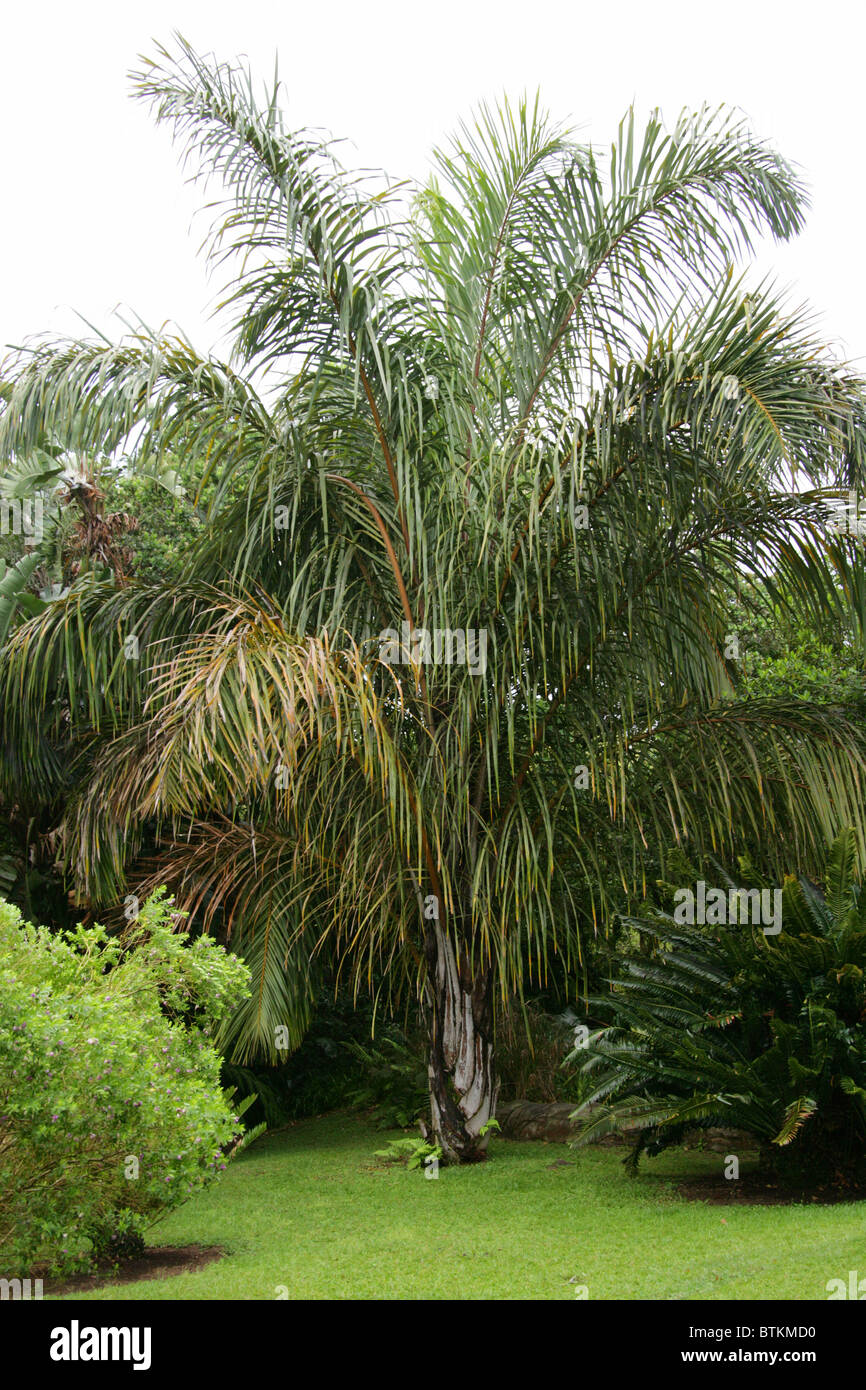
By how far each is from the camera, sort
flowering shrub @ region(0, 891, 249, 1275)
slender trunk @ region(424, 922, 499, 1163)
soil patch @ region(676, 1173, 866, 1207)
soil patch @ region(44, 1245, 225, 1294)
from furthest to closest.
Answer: slender trunk @ region(424, 922, 499, 1163) → soil patch @ region(676, 1173, 866, 1207) → soil patch @ region(44, 1245, 225, 1294) → flowering shrub @ region(0, 891, 249, 1275)

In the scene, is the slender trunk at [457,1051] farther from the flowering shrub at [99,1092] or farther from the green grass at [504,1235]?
the flowering shrub at [99,1092]

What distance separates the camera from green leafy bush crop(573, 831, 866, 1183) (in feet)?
18.6

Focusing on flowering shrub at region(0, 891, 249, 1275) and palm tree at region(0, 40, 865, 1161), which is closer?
flowering shrub at region(0, 891, 249, 1275)

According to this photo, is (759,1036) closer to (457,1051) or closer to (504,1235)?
(504,1235)

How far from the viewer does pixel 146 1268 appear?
5211 millimetres

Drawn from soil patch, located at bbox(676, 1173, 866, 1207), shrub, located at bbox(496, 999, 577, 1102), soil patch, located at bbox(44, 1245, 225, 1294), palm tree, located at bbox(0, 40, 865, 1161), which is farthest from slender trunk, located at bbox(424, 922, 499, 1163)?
soil patch, located at bbox(44, 1245, 225, 1294)

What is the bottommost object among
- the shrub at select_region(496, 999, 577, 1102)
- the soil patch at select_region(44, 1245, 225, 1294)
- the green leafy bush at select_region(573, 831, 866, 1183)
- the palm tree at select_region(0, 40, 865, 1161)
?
the shrub at select_region(496, 999, 577, 1102)

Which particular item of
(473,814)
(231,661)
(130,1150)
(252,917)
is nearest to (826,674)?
(473,814)

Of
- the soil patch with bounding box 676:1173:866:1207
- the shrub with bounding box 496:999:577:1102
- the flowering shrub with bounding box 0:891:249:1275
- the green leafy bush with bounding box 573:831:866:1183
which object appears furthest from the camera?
the shrub with bounding box 496:999:577:1102

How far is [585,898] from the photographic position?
7.45 m

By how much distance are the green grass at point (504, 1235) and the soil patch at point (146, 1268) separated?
0.12 metres

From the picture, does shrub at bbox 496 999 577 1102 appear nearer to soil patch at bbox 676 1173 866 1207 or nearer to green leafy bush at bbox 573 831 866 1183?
soil patch at bbox 676 1173 866 1207

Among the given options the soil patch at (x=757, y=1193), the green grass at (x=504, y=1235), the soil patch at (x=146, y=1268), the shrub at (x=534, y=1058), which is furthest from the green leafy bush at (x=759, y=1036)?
the shrub at (x=534, y=1058)

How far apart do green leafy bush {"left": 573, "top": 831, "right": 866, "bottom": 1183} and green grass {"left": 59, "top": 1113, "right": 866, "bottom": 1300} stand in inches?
Answer: 14.6
